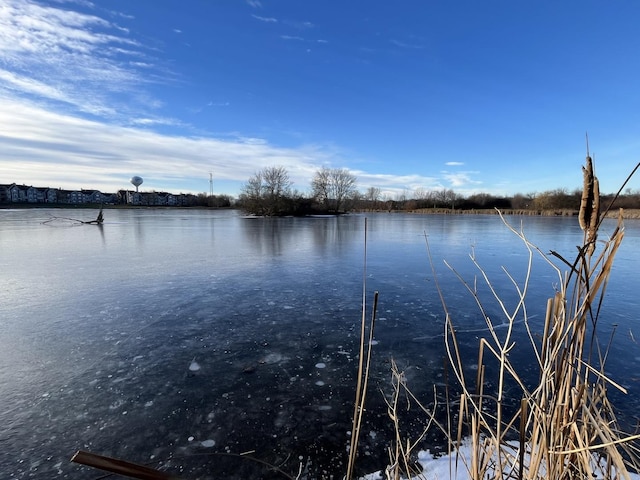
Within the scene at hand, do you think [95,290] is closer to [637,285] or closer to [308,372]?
[308,372]

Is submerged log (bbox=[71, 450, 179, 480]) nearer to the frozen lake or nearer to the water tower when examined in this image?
the frozen lake

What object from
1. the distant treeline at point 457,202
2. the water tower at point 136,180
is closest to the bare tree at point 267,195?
the distant treeline at point 457,202

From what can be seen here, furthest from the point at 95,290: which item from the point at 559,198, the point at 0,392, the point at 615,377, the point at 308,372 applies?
the point at 559,198

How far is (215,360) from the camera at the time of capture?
3406mm

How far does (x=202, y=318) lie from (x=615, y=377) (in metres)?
4.68

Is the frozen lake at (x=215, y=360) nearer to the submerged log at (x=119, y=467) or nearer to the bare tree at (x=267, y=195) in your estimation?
the submerged log at (x=119, y=467)

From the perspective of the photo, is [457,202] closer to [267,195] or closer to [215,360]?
[267,195]

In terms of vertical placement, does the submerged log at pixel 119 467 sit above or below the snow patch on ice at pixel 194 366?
above

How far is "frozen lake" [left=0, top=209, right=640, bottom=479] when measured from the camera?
2.22 meters

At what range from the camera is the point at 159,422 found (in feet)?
8.07

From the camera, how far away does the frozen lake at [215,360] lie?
87.5 inches

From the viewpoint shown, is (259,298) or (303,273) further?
(303,273)

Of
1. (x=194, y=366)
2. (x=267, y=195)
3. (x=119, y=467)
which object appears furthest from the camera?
(x=267, y=195)

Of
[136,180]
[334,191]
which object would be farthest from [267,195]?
[136,180]
